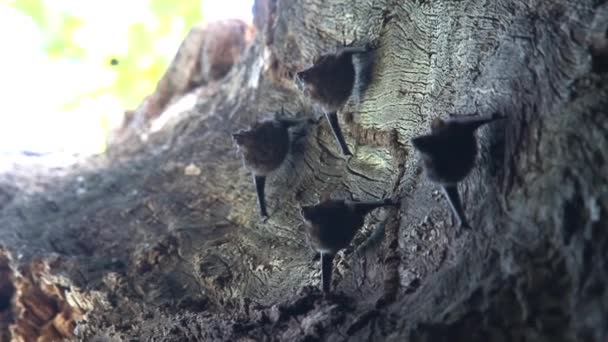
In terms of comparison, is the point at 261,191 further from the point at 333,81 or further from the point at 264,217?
the point at 333,81

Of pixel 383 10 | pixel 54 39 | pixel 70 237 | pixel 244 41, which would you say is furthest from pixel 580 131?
pixel 54 39

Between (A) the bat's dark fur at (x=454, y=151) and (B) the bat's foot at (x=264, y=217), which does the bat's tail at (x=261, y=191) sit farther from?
(A) the bat's dark fur at (x=454, y=151)

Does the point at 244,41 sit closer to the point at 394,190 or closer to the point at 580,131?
the point at 394,190

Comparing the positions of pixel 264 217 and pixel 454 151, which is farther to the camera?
pixel 264 217

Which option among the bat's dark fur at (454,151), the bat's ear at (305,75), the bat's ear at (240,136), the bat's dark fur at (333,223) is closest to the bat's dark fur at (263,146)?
the bat's ear at (240,136)

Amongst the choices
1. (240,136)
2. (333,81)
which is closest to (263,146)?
(240,136)
